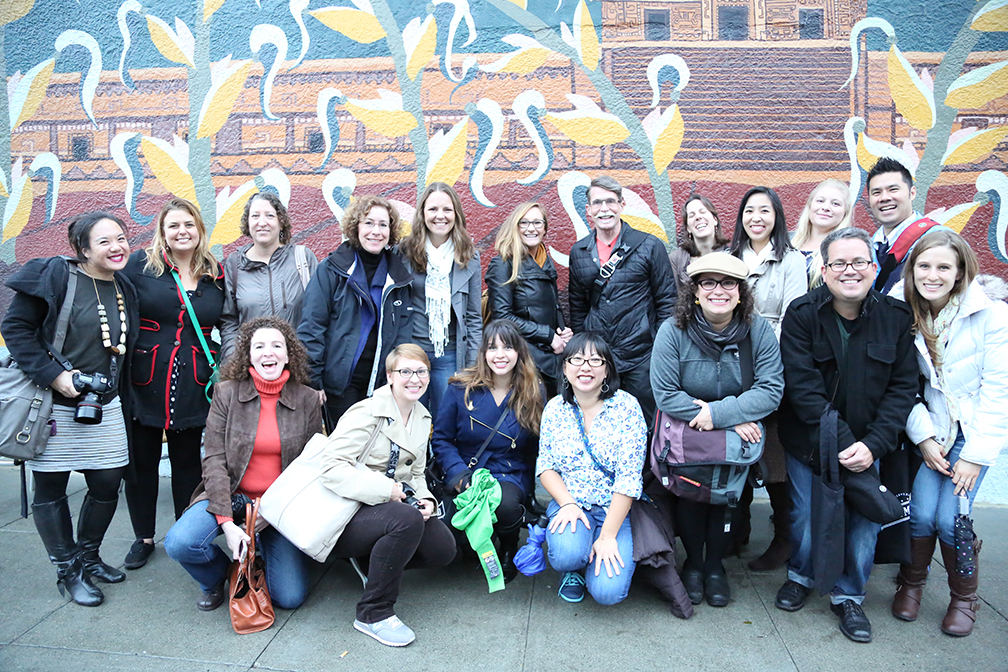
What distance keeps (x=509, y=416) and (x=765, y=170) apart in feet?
9.12

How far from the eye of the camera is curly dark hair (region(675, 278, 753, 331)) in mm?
2961

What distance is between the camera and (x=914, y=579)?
2.93 metres

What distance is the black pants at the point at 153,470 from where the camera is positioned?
3414mm

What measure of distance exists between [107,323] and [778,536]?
366 cm

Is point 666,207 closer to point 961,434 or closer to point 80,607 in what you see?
point 961,434

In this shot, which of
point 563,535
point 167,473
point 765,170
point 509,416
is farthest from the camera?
point 167,473

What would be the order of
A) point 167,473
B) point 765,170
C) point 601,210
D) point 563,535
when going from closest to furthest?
point 563,535, point 601,210, point 765,170, point 167,473

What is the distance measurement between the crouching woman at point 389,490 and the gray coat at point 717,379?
3.77 feet

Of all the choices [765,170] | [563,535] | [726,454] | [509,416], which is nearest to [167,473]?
[509,416]

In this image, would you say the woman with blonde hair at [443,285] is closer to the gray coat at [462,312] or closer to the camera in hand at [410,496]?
the gray coat at [462,312]

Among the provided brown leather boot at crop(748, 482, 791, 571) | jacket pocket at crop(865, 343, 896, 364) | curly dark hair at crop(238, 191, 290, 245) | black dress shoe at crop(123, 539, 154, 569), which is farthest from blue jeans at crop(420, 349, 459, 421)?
jacket pocket at crop(865, 343, 896, 364)

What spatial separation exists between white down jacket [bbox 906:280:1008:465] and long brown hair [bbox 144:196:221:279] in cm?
360

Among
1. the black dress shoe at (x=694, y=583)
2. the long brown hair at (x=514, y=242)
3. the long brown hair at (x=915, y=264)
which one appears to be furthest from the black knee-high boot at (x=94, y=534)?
the long brown hair at (x=915, y=264)

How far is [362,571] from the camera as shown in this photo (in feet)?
10.2
